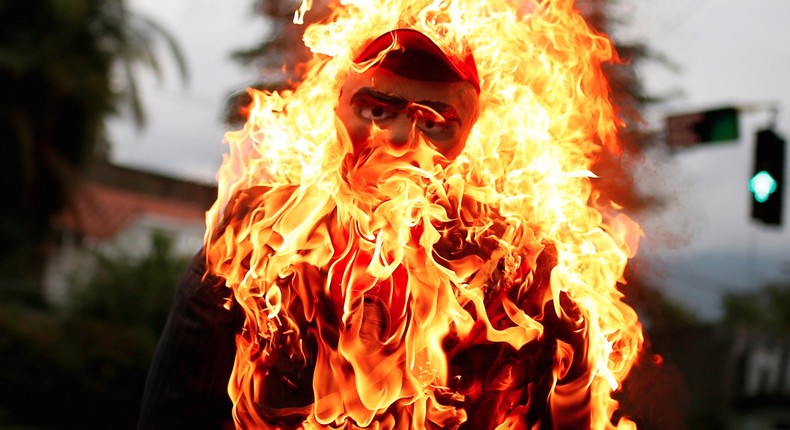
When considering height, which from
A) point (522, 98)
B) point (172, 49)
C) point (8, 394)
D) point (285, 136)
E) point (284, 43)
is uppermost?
point (172, 49)

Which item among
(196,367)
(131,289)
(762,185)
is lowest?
(196,367)

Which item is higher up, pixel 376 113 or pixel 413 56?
pixel 413 56

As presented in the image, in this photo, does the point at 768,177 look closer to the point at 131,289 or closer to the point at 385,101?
the point at 385,101

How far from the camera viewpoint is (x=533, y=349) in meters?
2.74

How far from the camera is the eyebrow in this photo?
2.84 meters

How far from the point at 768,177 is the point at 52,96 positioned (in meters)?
13.9

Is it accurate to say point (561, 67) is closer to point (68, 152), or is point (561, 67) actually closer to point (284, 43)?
point (284, 43)

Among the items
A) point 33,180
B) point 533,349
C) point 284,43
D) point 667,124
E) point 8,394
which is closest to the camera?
point 533,349

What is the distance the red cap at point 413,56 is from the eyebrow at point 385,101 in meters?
0.08


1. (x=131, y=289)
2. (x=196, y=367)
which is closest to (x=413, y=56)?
(x=196, y=367)

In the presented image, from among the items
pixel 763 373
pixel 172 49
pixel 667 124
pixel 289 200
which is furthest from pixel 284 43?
pixel 763 373

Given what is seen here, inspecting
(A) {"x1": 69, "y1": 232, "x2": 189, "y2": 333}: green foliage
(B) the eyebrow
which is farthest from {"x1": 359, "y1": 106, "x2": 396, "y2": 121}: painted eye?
(A) {"x1": 69, "y1": 232, "x2": 189, "y2": 333}: green foliage

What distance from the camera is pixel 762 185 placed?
35.5 ft

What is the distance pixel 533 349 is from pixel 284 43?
12.1 ft
